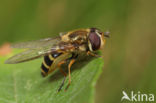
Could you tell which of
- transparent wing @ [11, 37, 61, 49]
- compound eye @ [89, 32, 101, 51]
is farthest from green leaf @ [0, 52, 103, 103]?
transparent wing @ [11, 37, 61, 49]

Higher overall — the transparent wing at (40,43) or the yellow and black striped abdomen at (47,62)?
the transparent wing at (40,43)

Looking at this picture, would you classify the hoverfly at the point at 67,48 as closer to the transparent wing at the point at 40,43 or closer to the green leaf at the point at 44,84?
the transparent wing at the point at 40,43

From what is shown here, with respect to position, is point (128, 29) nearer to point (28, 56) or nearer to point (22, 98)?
point (28, 56)

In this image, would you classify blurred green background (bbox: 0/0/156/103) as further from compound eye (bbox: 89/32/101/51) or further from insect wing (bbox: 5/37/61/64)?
compound eye (bbox: 89/32/101/51)

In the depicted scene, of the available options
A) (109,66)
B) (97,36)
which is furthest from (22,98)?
(109,66)

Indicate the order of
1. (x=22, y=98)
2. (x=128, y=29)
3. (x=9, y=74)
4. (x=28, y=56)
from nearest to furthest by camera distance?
(x=22, y=98), (x=28, y=56), (x=9, y=74), (x=128, y=29)

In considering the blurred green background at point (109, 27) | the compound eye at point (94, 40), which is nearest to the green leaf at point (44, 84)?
the compound eye at point (94, 40)

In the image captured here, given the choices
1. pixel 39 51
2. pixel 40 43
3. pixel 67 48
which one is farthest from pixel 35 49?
pixel 67 48
